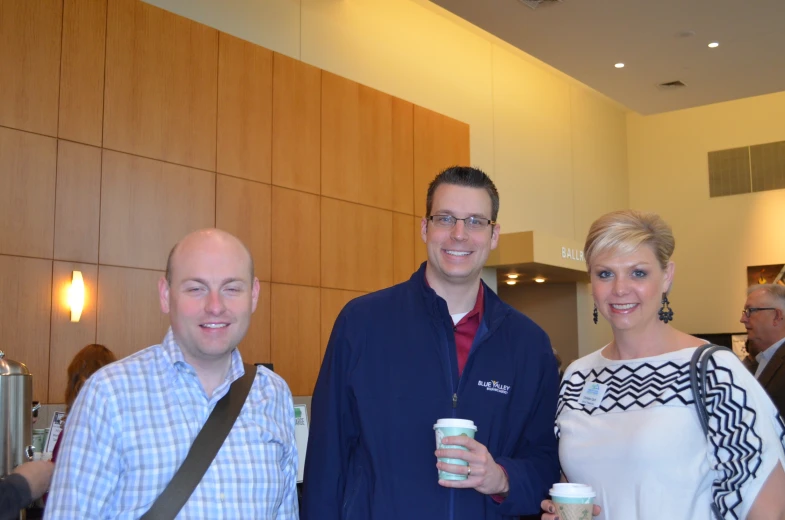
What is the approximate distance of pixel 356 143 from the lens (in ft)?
32.0

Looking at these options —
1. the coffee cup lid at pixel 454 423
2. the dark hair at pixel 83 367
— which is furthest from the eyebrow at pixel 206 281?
the dark hair at pixel 83 367

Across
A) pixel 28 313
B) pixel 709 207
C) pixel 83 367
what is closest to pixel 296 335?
pixel 28 313

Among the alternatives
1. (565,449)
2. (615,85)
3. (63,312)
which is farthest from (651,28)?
(565,449)

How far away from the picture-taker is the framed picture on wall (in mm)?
14359

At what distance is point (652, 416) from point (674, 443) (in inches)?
3.6

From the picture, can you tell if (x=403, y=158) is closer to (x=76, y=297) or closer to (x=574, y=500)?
(x=76, y=297)

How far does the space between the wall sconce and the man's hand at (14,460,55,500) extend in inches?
172

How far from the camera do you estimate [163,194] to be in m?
7.63

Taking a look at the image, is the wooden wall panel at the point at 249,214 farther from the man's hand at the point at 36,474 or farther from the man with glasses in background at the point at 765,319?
the man's hand at the point at 36,474

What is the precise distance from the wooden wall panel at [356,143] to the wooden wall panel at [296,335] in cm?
132

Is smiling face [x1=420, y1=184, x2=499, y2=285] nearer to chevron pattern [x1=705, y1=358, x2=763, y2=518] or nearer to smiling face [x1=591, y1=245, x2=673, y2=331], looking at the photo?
smiling face [x1=591, y1=245, x2=673, y2=331]

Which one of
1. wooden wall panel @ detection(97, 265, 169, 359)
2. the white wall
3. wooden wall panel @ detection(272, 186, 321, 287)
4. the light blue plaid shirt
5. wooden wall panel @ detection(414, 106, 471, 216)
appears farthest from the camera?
the white wall

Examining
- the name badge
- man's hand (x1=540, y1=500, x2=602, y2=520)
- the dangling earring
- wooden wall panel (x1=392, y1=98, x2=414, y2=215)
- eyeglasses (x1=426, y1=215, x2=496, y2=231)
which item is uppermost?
wooden wall panel (x1=392, y1=98, x2=414, y2=215)

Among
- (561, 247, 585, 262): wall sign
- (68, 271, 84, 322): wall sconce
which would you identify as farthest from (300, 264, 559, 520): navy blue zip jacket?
(561, 247, 585, 262): wall sign
